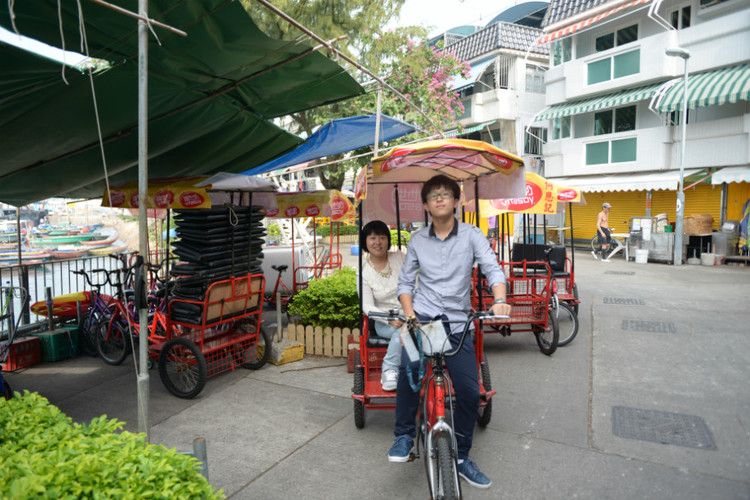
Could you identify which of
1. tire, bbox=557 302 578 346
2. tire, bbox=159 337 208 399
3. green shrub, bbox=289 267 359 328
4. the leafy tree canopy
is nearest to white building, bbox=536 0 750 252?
the leafy tree canopy

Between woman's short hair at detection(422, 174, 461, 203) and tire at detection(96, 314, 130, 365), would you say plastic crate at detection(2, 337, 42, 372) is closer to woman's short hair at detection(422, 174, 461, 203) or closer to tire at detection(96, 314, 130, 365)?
tire at detection(96, 314, 130, 365)

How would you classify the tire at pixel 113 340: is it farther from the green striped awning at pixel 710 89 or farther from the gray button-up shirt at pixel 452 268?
the green striped awning at pixel 710 89

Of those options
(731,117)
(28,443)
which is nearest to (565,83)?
(731,117)

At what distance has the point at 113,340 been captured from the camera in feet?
21.2

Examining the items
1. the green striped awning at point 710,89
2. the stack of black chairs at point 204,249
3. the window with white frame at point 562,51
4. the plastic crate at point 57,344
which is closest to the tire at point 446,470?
the stack of black chairs at point 204,249

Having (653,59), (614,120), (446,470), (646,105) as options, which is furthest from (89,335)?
(614,120)

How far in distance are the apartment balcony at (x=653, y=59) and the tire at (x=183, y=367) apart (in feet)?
60.3

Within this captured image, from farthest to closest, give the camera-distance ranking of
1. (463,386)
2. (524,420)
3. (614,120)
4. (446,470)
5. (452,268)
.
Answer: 1. (614,120)
2. (524,420)
3. (452,268)
4. (463,386)
5. (446,470)

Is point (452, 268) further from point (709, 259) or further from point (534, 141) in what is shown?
point (534, 141)

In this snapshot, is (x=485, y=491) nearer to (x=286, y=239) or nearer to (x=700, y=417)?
(x=700, y=417)

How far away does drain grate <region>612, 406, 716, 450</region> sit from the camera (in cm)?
406

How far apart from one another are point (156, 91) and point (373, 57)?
27.9 ft

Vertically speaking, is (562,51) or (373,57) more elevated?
(562,51)

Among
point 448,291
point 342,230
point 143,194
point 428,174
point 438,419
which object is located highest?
point 428,174
